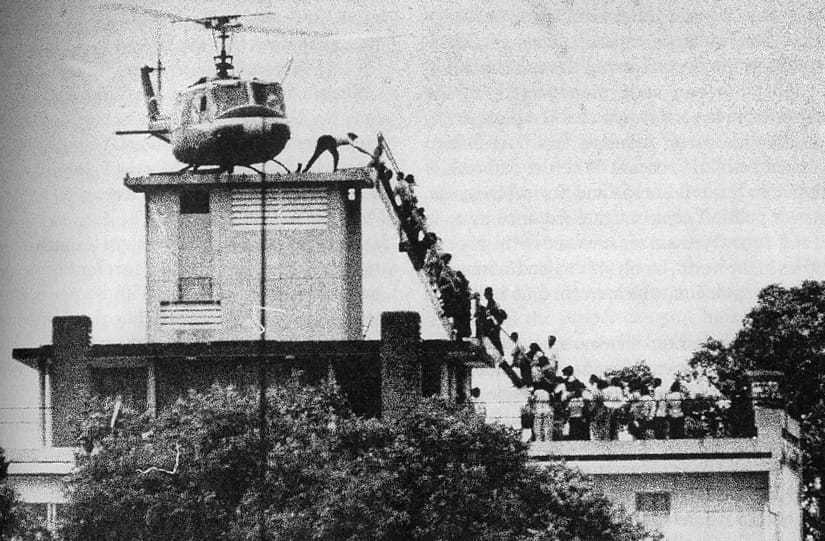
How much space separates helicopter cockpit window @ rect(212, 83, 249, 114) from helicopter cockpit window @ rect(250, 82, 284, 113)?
0.79 ft

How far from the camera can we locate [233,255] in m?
61.3

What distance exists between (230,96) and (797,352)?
1715 centimetres

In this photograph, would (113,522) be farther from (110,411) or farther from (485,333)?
(485,333)

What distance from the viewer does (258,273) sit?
61156mm

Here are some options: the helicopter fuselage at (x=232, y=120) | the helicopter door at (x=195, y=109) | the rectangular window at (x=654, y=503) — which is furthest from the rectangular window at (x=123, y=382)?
the rectangular window at (x=654, y=503)

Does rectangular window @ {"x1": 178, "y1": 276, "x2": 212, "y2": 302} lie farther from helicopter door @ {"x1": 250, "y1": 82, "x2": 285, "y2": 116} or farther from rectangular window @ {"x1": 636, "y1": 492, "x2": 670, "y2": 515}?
rectangular window @ {"x1": 636, "y1": 492, "x2": 670, "y2": 515}

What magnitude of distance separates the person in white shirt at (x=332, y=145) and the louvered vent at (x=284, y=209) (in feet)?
2.72

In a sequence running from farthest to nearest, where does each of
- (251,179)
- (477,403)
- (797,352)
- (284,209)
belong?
(797,352), (284,209), (251,179), (477,403)

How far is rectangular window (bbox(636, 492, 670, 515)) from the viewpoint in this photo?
58312 mm

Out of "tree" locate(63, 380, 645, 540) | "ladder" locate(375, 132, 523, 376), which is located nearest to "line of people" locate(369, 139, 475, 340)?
"ladder" locate(375, 132, 523, 376)

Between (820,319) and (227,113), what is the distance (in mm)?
17381

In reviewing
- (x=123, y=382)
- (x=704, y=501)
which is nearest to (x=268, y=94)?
(x=123, y=382)

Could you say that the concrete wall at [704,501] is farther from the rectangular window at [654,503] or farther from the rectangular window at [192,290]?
the rectangular window at [192,290]

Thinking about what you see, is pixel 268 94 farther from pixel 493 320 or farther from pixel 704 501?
pixel 704 501
